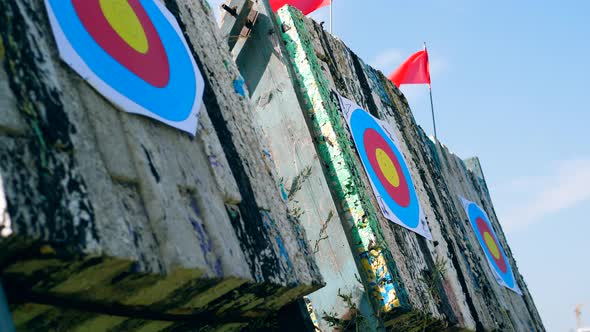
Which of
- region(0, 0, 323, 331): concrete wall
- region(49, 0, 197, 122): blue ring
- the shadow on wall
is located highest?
the shadow on wall

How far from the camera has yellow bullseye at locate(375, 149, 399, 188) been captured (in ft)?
13.5

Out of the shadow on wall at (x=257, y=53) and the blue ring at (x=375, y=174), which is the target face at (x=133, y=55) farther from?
the blue ring at (x=375, y=174)

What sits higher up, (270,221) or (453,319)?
(270,221)

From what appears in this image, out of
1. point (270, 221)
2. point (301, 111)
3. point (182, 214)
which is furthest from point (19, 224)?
point (301, 111)

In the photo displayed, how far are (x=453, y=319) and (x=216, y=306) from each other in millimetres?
1894

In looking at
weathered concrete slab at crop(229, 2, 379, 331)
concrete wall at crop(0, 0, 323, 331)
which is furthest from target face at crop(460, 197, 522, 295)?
concrete wall at crop(0, 0, 323, 331)

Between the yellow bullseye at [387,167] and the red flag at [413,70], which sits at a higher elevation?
the red flag at [413,70]

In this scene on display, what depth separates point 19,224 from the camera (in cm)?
149

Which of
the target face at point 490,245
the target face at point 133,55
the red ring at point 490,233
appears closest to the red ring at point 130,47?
the target face at point 133,55

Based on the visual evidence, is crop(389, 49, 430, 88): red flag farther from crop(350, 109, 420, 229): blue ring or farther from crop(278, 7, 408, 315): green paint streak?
crop(278, 7, 408, 315): green paint streak

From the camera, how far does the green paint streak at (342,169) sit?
11.1ft

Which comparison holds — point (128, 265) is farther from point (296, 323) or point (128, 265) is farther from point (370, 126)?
point (370, 126)

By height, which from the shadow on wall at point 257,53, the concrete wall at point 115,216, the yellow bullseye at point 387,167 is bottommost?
the concrete wall at point 115,216

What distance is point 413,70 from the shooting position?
7426mm
